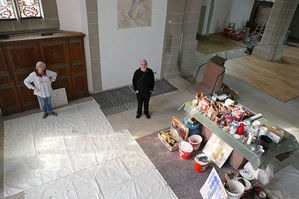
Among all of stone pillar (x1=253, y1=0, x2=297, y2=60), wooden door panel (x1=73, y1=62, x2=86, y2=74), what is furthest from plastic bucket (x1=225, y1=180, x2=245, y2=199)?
stone pillar (x1=253, y1=0, x2=297, y2=60)

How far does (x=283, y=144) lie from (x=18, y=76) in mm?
5233

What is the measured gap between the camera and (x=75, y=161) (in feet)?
12.8

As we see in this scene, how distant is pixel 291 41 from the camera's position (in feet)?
39.7

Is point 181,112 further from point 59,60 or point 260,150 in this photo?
point 59,60

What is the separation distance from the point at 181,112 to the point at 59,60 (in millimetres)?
3102

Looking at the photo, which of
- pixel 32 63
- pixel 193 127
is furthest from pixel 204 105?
pixel 32 63

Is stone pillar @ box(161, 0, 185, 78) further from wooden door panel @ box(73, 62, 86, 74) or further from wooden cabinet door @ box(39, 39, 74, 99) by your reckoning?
wooden cabinet door @ box(39, 39, 74, 99)

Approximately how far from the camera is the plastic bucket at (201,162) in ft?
12.2

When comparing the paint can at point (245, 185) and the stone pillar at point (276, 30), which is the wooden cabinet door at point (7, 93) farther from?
the stone pillar at point (276, 30)

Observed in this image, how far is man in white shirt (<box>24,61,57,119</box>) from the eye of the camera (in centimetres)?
440

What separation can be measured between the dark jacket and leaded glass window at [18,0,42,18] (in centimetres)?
260

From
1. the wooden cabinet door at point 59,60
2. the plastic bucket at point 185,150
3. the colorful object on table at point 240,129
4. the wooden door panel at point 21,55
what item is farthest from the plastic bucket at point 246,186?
the wooden door panel at point 21,55

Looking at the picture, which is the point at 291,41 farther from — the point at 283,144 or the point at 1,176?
the point at 1,176

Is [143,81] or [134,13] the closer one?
[143,81]
